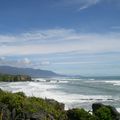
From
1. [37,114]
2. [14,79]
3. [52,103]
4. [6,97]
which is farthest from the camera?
[14,79]

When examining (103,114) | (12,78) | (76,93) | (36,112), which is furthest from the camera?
(12,78)

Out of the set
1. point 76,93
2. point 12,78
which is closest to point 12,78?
point 12,78

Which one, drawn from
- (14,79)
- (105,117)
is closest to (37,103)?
(105,117)

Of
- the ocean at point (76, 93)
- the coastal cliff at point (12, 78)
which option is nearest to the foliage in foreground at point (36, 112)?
the ocean at point (76, 93)

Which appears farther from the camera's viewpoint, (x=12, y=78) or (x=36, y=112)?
(x=12, y=78)

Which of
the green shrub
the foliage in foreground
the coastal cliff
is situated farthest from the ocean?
the coastal cliff

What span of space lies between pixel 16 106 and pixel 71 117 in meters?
3.16

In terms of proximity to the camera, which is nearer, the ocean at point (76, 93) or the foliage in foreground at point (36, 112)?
the foliage in foreground at point (36, 112)

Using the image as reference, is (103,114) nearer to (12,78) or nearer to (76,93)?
(76,93)

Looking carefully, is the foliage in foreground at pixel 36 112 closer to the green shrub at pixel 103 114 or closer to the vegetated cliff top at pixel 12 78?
the green shrub at pixel 103 114

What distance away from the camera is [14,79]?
154m

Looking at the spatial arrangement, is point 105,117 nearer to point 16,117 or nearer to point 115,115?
point 115,115

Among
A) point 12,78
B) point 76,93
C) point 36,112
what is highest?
point 12,78

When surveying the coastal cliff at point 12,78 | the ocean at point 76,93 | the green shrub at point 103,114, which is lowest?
the green shrub at point 103,114
